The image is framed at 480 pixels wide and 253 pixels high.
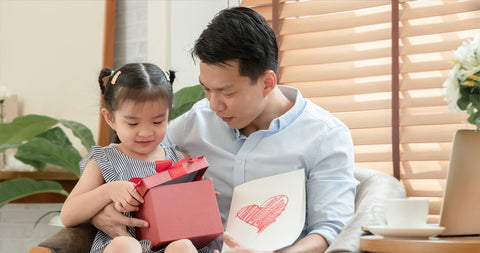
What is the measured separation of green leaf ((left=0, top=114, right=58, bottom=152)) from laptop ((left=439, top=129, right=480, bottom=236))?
2.04 meters

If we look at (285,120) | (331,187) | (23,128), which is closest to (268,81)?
(285,120)

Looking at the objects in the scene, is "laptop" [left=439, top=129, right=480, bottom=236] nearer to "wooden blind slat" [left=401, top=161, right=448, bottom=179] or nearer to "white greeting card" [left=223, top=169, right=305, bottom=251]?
"white greeting card" [left=223, top=169, right=305, bottom=251]

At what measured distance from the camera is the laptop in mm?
1251

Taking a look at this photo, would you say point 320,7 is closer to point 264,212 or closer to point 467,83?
point 264,212

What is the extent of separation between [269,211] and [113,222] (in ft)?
1.30

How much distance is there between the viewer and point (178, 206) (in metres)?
1.50

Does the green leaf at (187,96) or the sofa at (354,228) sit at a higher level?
the green leaf at (187,96)

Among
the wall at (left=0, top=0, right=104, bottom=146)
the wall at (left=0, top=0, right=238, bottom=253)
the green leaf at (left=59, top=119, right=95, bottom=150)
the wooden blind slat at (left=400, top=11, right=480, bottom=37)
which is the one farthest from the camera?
the wall at (left=0, top=0, right=104, bottom=146)

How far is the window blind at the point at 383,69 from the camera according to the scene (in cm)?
231

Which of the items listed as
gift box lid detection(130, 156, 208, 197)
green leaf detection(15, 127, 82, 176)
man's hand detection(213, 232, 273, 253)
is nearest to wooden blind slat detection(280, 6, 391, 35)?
green leaf detection(15, 127, 82, 176)

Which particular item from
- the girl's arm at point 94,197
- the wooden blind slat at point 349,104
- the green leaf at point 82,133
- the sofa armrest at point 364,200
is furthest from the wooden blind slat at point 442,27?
the green leaf at point 82,133

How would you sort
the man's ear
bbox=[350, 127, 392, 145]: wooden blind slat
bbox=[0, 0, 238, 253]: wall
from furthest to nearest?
bbox=[0, 0, 238, 253]: wall < bbox=[350, 127, 392, 145]: wooden blind slat < the man's ear

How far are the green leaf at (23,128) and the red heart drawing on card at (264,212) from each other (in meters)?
1.51

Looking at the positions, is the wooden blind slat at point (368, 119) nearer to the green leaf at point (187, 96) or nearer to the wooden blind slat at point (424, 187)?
the wooden blind slat at point (424, 187)
